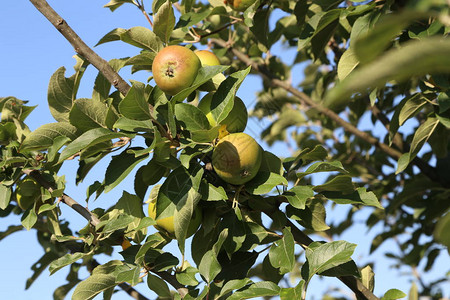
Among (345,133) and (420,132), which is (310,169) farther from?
(345,133)

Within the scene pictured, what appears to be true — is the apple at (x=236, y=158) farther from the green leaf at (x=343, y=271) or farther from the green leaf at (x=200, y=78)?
the green leaf at (x=343, y=271)

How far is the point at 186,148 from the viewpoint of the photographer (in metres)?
1.29

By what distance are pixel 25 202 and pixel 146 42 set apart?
70cm

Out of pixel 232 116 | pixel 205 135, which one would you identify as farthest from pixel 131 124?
pixel 232 116

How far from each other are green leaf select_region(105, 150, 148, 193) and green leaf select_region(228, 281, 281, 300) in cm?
41

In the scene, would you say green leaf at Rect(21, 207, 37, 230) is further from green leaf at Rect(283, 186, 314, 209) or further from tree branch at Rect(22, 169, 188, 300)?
green leaf at Rect(283, 186, 314, 209)

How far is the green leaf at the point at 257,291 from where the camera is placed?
117 cm

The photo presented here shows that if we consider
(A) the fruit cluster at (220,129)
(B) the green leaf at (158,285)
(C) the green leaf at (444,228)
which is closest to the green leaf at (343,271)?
(A) the fruit cluster at (220,129)

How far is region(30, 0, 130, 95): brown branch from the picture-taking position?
133 centimetres

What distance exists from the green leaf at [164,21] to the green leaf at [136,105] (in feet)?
0.89

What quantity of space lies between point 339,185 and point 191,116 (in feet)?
1.50

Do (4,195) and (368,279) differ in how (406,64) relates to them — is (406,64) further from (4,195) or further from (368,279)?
(4,195)

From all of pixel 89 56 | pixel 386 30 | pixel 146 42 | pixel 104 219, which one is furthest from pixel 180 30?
pixel 386 30

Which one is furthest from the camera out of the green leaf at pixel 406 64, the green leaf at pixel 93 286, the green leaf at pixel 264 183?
the green leaf at pixel 93 286
